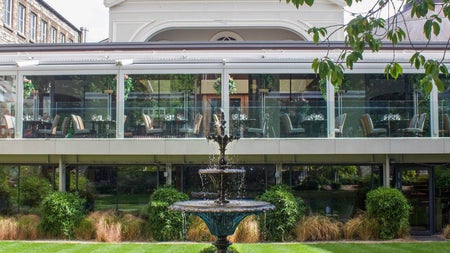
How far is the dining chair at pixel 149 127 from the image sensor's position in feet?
59.4

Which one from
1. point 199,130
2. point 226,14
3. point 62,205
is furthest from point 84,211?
point 226,14

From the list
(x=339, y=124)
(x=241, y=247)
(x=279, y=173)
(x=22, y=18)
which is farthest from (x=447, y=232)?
(x=22, y=18)

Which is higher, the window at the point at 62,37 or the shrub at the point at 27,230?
the window at the point at 62,37

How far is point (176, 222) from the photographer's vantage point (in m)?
16.5

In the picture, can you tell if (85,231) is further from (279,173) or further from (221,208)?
(221,208)

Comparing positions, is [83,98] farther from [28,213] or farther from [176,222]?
[176,222]

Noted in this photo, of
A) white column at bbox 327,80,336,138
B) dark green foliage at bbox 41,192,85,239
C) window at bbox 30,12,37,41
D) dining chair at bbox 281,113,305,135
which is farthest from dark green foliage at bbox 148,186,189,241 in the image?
window at bbox 30,12,37,41

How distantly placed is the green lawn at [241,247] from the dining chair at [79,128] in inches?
149

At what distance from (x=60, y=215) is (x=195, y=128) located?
475 centimetres

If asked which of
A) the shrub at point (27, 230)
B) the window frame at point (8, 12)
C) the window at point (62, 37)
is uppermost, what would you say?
the window at point (62, 37)

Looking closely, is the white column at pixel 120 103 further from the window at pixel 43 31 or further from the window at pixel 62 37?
the window at pixel 62 37

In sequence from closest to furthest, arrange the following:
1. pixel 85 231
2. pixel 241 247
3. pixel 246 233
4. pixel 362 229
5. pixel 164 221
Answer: pixel 241 247 < pixel 246 233 < pixel 164 221 < pixel 85 231 < pixel 362 229

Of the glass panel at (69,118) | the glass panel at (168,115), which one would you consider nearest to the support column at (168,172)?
the glass panel at (168,115)

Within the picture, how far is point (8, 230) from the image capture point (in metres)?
16.7
